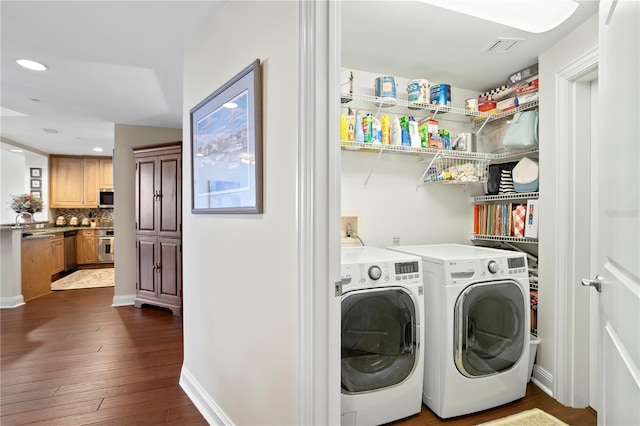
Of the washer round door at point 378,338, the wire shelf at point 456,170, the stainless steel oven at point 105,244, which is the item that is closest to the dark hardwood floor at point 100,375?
the washer round door at point 378,338

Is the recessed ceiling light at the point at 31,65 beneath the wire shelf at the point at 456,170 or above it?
above

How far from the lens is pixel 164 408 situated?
2047 millimetres

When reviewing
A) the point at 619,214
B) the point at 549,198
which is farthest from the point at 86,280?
the point at 619,214

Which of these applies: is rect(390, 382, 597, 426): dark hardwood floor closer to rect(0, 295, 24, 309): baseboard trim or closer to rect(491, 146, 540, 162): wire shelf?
rect(491, 146, 540, 162): wire shelf

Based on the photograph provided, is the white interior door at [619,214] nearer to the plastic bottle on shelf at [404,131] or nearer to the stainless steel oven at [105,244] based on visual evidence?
the plastic bottle on shelf at [404,131]

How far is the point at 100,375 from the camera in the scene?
2.45 meters

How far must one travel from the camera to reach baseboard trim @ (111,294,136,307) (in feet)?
13.9

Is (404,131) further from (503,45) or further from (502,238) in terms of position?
(502,238)

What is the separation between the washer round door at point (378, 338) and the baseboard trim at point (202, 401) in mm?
675

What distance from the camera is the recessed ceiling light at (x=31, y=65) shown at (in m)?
2.54

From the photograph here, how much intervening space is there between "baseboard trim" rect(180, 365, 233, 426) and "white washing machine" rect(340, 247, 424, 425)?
2.14 feet

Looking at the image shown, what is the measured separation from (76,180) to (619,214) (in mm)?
7979

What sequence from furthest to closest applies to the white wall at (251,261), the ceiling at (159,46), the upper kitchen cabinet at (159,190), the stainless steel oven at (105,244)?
the stainless steel oven at (105,244) < the upper kitchen cabinet at (159,190) < the ceiling at (159,46) < the white wall at (251,261)

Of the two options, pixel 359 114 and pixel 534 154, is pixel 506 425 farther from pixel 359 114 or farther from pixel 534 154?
pixel 359 114
